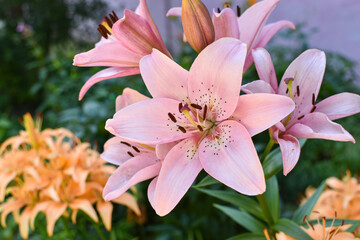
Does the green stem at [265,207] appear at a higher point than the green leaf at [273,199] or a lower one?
higher

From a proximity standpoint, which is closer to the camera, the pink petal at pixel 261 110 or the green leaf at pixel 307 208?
the pink petal at pixel 261 110

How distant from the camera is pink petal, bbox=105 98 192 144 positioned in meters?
0.30

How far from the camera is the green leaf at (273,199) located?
0.44m

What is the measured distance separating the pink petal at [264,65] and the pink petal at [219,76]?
0.16 feet

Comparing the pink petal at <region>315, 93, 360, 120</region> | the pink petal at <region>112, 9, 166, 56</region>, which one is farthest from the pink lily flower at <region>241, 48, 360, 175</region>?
the pink petal at <region>112, 9, 166, 56</region>

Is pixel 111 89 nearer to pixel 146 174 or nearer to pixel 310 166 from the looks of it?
pixel 310 166

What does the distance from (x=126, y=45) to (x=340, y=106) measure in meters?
0.21

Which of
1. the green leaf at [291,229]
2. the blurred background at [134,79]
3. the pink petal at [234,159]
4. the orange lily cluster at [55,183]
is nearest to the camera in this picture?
the pink petal at [234,159]

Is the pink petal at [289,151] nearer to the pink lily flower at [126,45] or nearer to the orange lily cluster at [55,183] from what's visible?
the pink lily flower at [126,45]

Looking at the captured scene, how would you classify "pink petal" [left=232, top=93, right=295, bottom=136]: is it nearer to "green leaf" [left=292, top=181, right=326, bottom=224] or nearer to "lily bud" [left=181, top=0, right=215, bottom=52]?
"lily bud" [left=181, top=0, right=215, bottom=52]

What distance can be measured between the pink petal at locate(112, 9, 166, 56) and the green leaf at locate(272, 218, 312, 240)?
24cm

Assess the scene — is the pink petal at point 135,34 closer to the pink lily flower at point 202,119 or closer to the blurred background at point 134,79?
the pink lily flower at point 202,119

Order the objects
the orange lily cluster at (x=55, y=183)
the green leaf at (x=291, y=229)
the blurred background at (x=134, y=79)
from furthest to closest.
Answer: the blurred background at (x=134, y=79), the orange lily cluster at (x=55, y=183), the green leaf at (x=291, y=229)

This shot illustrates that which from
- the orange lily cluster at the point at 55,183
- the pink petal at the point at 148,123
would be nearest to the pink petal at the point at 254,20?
the pink petal at the point at 148,123
